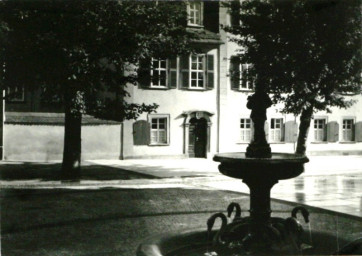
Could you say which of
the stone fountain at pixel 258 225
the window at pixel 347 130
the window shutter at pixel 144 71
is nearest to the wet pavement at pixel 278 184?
the window shutter at pixel 144 71

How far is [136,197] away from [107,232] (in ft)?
15.4

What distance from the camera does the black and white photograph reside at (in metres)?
6.57

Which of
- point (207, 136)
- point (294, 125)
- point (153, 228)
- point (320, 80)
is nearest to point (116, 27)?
point (153, 228)

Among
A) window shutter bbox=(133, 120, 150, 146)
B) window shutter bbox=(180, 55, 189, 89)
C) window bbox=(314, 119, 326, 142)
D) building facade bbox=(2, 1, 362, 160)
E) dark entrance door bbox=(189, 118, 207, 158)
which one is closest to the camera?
building facade bbox=(2, 1, 362, 160)

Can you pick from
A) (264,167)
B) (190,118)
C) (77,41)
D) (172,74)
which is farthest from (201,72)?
(264,167)

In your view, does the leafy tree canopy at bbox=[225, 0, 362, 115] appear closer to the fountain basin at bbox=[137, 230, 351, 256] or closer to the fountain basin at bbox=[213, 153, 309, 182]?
the fountain basin at bbox=[137, 230, 351, 256]

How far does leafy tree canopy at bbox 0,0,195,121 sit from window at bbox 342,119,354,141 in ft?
68.2

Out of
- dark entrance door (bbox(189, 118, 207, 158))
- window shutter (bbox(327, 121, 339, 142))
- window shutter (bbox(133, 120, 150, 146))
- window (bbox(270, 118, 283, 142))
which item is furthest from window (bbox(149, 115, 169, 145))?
window shutter (bbox(327, 121, 339, 142))

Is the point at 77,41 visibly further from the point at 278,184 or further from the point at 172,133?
the point at 172,133

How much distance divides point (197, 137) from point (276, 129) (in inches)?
221

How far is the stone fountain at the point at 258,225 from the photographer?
6078 mm

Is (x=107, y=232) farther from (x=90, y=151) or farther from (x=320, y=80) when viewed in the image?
(x=90, y=151)

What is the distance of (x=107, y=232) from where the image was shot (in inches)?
351

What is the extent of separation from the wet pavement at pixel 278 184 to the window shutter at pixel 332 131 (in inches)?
371
